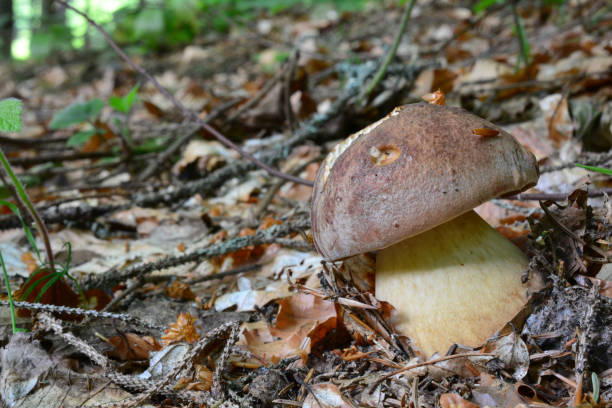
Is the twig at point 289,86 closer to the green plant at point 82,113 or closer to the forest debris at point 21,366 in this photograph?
the green plant at point 82,113

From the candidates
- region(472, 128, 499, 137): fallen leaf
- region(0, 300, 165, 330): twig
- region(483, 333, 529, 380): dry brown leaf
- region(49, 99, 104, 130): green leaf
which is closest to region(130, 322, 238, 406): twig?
region(0, 300, 165, 330): twig

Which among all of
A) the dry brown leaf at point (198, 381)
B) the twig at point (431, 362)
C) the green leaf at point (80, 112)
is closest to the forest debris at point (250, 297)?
the dry brown leaf at point (198, 381)

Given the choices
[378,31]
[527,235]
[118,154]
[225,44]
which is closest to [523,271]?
[527,235]

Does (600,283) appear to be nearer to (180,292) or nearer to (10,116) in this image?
(180,292)

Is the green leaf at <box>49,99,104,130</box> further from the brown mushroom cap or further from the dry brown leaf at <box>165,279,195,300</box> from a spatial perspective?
the brown mushroom cap

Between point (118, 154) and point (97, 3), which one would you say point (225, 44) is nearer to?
point (97, 3)
